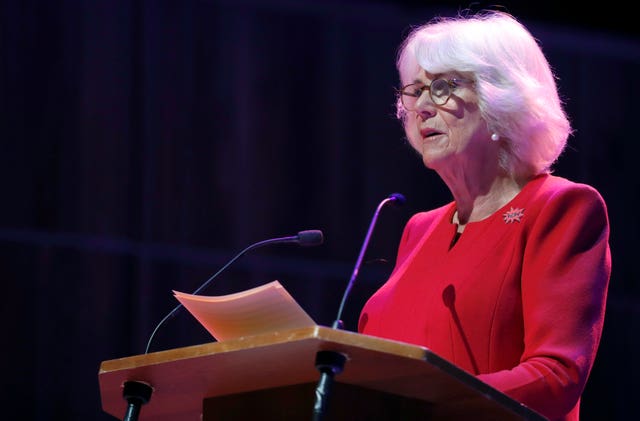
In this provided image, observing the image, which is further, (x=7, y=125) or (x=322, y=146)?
(x=322, y=146)

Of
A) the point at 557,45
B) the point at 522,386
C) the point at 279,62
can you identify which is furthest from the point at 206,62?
the point at 522,386

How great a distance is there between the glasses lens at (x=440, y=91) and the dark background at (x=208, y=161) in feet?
5.91

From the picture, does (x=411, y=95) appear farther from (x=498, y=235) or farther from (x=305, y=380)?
(x=305, y=380)

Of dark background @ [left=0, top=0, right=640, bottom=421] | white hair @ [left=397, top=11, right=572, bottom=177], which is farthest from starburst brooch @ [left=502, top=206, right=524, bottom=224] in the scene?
dark background @ [left=0, top=0, right=640, bottom=421]

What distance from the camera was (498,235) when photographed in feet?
7.61

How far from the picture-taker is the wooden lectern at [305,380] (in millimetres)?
1525

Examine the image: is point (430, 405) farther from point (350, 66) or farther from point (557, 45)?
point (557, 45)

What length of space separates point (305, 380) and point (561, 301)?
623 mm

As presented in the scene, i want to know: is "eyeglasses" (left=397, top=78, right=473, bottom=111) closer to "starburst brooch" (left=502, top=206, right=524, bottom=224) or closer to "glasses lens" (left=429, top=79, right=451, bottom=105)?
"glasses lens" (left=429, top=79, right=451, bottom=105)

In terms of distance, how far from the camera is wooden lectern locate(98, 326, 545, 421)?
1.53 metres

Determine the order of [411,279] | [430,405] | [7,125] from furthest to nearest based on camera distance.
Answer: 1. [7,125]
2. [411,279]
3. [430,405]

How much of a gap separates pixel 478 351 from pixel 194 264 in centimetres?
216

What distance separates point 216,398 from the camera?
1.83 meters

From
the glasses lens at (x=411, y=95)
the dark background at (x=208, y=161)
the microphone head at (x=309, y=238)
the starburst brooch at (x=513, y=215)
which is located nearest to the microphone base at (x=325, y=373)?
the microphone head at (x=309, y=238)
